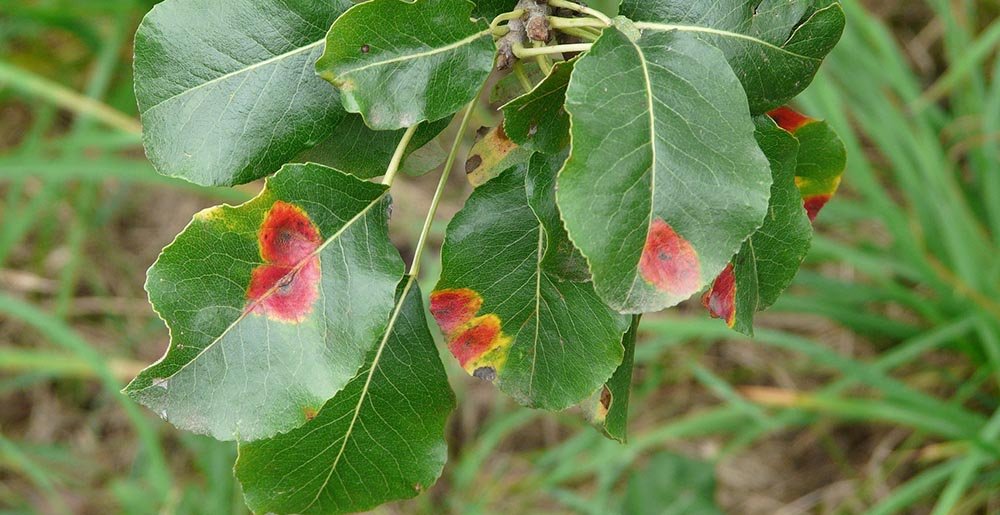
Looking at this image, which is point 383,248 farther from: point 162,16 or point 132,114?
point 132,114

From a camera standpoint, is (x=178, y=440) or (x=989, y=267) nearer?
(x=989, y=267)

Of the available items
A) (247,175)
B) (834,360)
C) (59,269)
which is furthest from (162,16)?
(59,269)

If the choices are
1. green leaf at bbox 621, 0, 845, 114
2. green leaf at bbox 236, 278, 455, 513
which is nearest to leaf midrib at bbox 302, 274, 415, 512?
green leaf at bbox 236, 278, 455, 513

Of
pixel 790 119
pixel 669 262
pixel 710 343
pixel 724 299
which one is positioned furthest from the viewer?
pixel 710 343

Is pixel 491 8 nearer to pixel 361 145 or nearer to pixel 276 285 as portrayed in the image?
pixel 361 145

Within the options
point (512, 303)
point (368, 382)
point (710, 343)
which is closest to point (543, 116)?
point (512, 303)

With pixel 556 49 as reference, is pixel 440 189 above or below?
below
